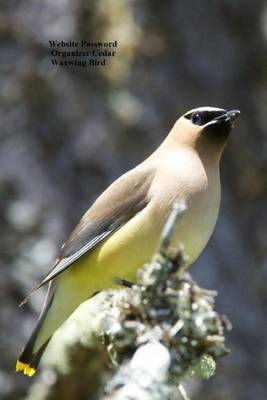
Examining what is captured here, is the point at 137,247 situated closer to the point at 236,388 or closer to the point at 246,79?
the point at 236,388

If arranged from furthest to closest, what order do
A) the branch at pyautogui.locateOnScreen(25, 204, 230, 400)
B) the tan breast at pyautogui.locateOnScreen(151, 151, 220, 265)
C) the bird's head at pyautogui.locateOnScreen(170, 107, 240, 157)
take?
1. the bird's head at pyautogui.locateOnScreen(170, 107, 240, 157)
2. the tan breast at pyautogui.locateOnScreen(151, 151, 220, 265)
3. the branch at pyautogui.locateOnScreen(25, 204, 230, 400)

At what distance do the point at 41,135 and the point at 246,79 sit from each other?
2.15 m

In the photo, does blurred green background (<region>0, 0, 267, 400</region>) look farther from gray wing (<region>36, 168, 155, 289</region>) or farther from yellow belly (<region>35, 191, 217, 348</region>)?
gray wing (<region>36, 168, 155, 289</region>)

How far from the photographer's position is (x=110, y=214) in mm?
4586

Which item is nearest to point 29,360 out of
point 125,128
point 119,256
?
point 119,256

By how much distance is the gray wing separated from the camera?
450cm

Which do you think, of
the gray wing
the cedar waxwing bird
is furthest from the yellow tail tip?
the gray wing

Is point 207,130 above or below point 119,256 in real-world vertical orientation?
above

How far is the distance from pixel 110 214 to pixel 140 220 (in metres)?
0.28

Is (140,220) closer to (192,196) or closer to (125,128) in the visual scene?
(192,196)

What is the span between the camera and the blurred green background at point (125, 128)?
6.62m

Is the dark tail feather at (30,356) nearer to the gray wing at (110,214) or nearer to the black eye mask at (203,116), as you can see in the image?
the gray wing at (110,214)

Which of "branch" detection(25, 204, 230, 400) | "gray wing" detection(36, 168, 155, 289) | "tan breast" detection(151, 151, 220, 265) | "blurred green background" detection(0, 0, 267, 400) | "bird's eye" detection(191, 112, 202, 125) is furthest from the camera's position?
"blurred green background" detection(0, 0, 267, 400)

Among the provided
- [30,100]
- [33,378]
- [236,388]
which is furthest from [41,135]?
[236,388]
